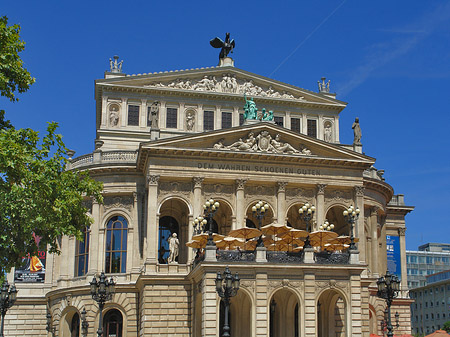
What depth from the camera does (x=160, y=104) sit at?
57656mm

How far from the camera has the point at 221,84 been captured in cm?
5903

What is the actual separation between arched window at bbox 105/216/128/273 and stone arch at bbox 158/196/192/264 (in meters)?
2.78

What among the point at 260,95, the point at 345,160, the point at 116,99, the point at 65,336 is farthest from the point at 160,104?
the point at 65,336

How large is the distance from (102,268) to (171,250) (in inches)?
258

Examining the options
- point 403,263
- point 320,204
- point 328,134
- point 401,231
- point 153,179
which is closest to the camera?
point 153,179

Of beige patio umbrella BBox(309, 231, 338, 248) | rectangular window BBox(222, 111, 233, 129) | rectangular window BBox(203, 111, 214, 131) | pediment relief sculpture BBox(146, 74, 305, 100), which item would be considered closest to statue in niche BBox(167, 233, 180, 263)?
beige patio umbrella BBox(309, 231, 338, 248)

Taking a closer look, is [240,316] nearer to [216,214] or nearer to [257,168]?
[216,214]

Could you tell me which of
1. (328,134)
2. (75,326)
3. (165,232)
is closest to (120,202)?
(165,232)

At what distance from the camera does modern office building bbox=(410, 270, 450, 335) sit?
10900 centimetres

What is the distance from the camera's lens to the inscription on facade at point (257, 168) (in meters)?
48.9

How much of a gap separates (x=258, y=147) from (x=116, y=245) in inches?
532

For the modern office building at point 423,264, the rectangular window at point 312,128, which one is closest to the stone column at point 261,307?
the rectangular window at point 312,128

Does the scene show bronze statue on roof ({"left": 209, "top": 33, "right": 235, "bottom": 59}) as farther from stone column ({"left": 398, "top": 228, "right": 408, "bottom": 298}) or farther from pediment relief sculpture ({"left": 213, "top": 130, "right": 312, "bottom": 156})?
stone column ({"left": 398, "top": 228, "right": 408, "bottom": 298})

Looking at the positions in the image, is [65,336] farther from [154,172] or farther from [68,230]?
[68,230]
